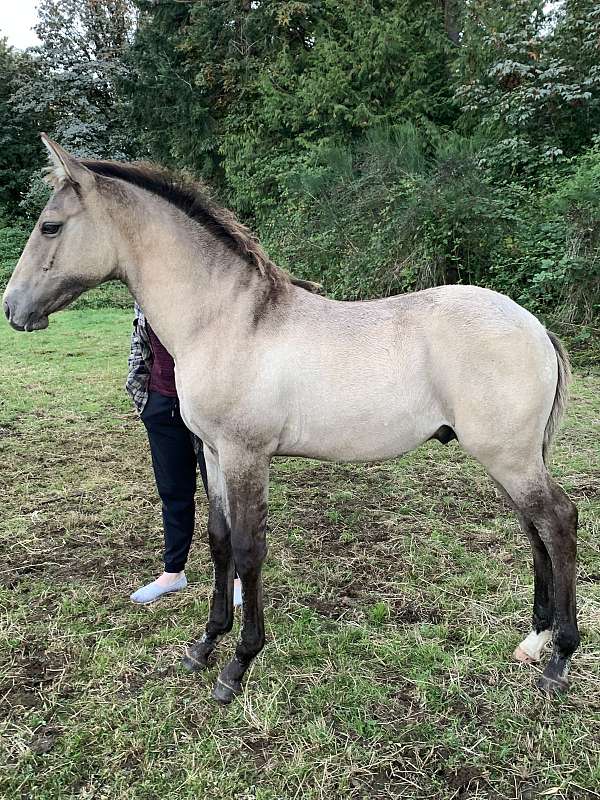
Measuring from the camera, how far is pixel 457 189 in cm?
841

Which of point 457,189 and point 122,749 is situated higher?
point 457,189

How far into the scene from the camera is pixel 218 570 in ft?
8.36

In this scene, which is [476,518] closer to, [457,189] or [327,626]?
[327,626]

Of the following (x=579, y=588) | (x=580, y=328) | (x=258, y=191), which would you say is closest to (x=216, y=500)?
(x=579, y=588)

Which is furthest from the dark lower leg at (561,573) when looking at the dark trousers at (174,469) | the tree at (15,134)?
the tree at (15,134)

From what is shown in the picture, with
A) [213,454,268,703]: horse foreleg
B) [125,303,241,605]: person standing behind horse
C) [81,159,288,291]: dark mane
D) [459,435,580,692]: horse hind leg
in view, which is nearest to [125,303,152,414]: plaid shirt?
[125,303,241,605]: person standing behind horse

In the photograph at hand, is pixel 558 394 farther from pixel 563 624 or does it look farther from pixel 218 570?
pixel 218 570

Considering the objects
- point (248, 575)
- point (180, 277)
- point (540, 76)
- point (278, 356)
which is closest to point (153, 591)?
point (248, 575)

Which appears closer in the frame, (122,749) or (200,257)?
(122,749)

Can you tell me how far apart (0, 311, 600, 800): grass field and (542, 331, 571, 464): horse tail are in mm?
933

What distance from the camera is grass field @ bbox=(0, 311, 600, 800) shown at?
1.92 meters

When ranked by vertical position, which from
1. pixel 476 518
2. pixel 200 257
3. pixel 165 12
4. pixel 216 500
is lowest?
pixel 476 518

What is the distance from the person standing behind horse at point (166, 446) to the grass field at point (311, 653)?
0.15m

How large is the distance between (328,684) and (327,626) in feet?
1.29
